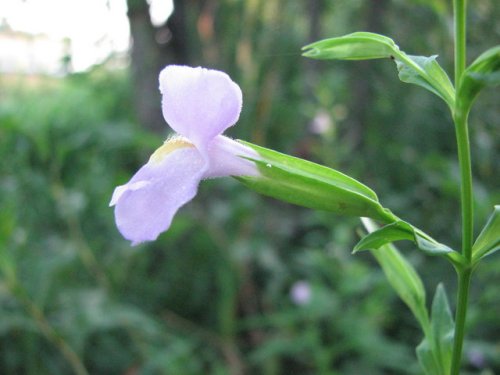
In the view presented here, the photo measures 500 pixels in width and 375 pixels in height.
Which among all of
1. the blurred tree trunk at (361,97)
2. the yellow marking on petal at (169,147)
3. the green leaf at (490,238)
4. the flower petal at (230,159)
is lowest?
the blurred tree trunk at (361,97)

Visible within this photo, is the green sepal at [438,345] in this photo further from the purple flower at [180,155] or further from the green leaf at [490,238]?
the purple flower at [180,155]

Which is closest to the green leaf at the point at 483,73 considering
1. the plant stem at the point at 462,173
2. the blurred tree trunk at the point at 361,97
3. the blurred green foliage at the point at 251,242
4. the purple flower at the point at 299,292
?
the plant stem at the point at 462,173

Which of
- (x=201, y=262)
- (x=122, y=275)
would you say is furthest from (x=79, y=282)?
(x=201, y=262)

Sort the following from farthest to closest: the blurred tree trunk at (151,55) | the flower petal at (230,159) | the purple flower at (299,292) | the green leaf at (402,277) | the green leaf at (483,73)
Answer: the blurred tree trunk at (151,55) → the purple flower at (299,292) → the green leaf at (402,277) → the flower petal at (230,159) → the green leaf at (483,73)

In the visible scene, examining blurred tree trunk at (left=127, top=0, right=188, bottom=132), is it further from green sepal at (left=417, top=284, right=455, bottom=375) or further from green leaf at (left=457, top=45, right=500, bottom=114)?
green leaf at (left=457, top=45, right=500, bottom=114)

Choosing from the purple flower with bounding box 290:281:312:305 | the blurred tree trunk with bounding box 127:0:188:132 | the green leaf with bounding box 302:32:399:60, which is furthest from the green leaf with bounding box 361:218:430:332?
the blurred tree trunk with bounding box 127:0:188:132

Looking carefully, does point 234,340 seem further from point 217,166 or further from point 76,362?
point 217,166

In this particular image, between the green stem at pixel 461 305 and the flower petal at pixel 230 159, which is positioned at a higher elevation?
the flower petal at pixel 230 159
